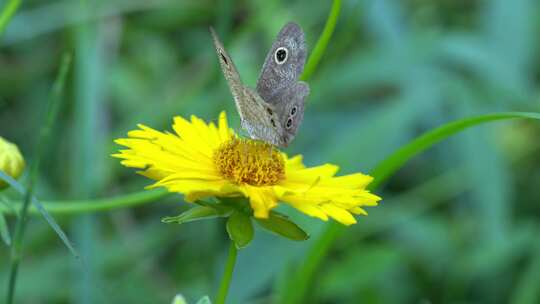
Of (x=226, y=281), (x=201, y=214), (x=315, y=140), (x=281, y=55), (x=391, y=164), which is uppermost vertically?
(x=315, y=140)

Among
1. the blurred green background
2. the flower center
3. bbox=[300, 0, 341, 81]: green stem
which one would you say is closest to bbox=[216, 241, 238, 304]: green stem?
the flower center

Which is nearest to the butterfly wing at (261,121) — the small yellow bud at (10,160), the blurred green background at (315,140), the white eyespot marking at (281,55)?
the white eyespot marking at (281,55)

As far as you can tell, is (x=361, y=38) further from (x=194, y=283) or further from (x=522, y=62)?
(x=194, y=283)

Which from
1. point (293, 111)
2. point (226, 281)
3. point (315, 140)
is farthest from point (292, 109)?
point (315, 140)

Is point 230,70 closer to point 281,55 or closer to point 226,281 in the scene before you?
point 281,55

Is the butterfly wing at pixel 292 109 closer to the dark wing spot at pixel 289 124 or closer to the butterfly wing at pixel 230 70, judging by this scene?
the dark wing spot at pixel 289 124

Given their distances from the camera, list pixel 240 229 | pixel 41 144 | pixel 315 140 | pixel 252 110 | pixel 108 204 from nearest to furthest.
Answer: pixel 41 144
pixel 240 229
pixel 252 110
pixel 108 204
pixel 315 140

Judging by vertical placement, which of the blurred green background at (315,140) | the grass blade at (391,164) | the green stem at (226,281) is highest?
the blurred green background at (315,140)
